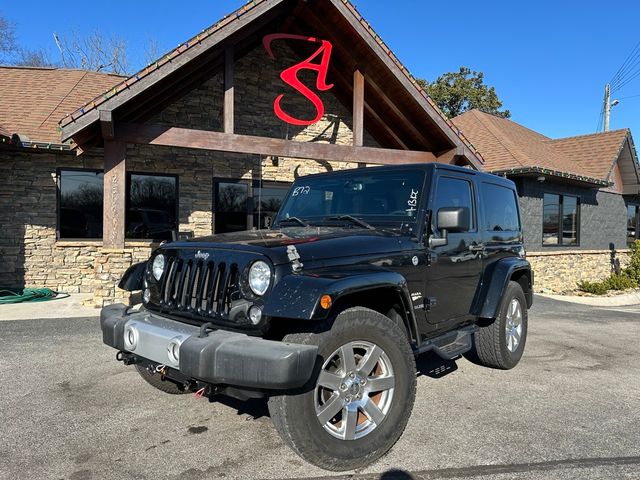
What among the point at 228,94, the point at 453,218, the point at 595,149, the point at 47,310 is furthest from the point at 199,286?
the point at 595,149

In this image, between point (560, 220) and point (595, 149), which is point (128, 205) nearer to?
point (560, 220)

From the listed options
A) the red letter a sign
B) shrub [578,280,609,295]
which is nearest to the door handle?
the red letter a sign

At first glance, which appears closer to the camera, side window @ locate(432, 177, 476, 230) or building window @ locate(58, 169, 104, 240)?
side window @ locate(432, 177, 476, 230)

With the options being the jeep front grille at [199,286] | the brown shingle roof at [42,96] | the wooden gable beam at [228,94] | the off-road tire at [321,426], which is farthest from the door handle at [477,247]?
the brown shingle roof at [42,96]

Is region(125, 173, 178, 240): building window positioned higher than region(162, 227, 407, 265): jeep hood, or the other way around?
region(125, 173, 178, 240): building window

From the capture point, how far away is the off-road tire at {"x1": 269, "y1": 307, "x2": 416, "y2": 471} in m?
2.66

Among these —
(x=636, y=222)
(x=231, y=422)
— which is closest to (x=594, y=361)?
(x=231, y=422)

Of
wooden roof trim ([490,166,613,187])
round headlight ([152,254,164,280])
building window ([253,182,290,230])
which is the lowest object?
round headlight ([152,254,164,280])

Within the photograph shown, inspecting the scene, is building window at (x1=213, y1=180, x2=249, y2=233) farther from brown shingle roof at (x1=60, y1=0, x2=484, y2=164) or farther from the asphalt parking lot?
the asphalt parking lot

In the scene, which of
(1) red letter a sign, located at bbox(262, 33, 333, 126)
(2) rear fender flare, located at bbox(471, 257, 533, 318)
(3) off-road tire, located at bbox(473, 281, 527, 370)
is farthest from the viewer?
(1) red letter a sign, located at bbox(262, 33, 333, 126)

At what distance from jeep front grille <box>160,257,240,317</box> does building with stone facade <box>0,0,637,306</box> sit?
15.6 ft

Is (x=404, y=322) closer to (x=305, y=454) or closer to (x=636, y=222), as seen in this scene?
(x=305, y=454)

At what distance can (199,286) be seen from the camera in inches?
126

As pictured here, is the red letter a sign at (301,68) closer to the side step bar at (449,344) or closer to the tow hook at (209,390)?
the side step bar at (449,344)
